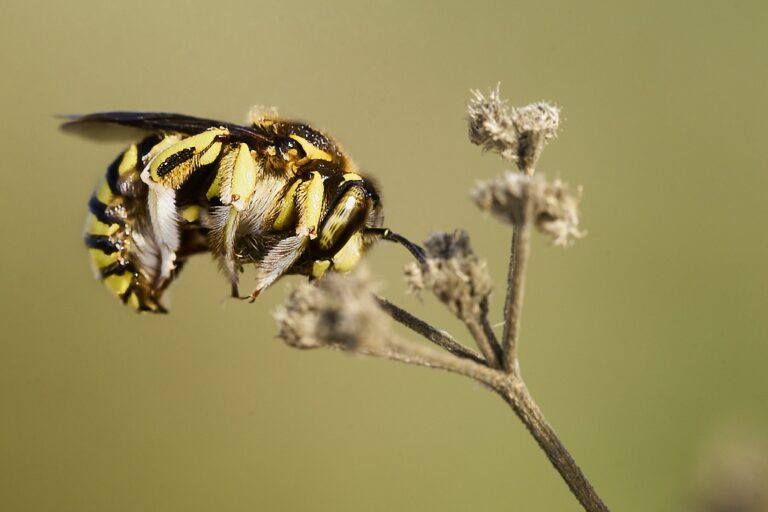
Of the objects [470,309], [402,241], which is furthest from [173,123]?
[470,309]

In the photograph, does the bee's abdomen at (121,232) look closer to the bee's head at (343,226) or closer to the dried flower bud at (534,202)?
the bee's head at (343,226)

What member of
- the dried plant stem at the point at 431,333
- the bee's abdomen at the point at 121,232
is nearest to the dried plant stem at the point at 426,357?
the dried plant stem at the point at 431,333

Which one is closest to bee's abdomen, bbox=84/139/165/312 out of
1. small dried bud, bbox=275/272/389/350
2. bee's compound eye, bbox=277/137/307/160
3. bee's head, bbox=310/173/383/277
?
bee's compound eye, bbox=277/137/307/160

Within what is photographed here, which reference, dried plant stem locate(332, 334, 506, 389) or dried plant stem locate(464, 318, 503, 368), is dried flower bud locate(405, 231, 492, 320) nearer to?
dried plant stem locate(464, 318, 503, 368)

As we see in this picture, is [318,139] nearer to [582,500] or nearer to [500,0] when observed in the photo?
[582,500]

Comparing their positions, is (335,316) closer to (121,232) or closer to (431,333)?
(431,333)

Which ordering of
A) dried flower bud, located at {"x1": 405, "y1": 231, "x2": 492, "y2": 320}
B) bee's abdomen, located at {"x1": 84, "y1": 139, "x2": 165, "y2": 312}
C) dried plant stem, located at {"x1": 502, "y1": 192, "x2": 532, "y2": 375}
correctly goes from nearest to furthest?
dried plant stem, located at {"x1": 502, "y1": 192, "x2": 532, "y2": 375} < dried flower bud, located at {"x1": 405, "y1": 231, "x2": 492, "y2": 320} < bee's abdomen, located at {"x1": 84, "y1": 139, "x2": 165, "y2": 312}

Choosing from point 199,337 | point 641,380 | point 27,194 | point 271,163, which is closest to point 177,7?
point 27,194
